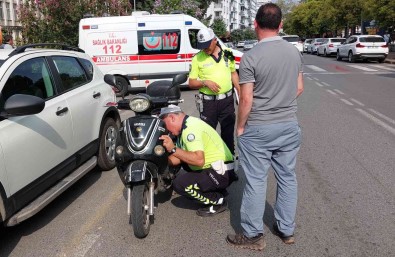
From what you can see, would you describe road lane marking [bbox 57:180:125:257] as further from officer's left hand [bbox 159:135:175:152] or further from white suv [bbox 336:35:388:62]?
white suv [bbox 336:35:388:62]

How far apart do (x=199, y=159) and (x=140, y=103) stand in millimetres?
720

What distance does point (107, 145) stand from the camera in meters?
5.58

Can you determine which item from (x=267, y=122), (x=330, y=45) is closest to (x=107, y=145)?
(x=267, y=122)

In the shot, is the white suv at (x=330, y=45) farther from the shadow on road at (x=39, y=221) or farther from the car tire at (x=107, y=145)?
the shadow on road at (x=39, y=221)

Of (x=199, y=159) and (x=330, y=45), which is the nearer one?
(x=199, y=159)

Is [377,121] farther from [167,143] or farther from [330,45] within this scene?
[330,45]

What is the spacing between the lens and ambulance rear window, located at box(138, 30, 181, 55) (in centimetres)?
1352

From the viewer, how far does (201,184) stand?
3961 millimetres

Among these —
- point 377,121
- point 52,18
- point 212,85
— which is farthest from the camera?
point 52,18

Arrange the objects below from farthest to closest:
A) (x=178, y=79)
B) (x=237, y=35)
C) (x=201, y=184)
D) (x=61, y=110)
Answer: (x=237, y=35) < (x=61, y=110) < (x=178, y=79) < (x=201, y=184)

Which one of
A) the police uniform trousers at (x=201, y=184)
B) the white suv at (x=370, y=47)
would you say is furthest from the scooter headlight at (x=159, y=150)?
the white suv at (x=370, y=47)

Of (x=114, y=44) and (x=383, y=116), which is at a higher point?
(x=114, y=44)

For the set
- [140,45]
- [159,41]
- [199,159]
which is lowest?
[199,159]

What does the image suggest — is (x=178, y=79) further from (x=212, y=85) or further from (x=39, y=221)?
(x=39, y=221)
